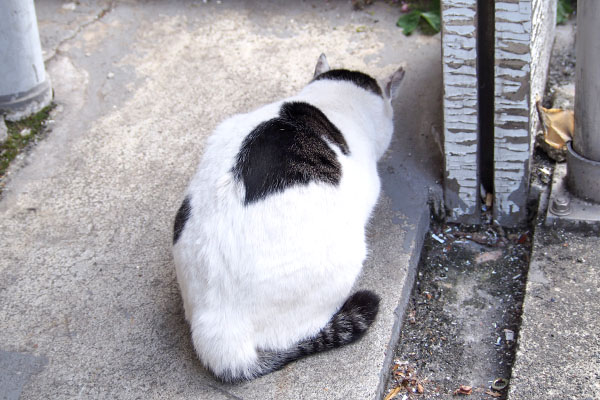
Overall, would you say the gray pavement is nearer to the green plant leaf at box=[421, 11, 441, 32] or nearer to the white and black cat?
the white and black cat

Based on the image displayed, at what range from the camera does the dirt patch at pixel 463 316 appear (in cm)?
302

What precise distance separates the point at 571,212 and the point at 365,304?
1.26m

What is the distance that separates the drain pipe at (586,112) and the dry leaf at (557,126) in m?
0.36

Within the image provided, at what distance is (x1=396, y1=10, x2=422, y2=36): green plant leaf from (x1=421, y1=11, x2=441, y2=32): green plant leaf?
0.19 feet

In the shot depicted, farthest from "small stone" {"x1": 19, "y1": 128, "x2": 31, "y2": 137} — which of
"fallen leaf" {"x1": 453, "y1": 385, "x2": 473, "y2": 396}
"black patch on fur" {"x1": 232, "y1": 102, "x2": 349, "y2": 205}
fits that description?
"fallen leaf" {"x1": 453, "y1": 385, "x2": 473, "y2": 396}

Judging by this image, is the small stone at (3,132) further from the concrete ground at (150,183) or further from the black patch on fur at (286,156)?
the black patch on fur at (286,156)

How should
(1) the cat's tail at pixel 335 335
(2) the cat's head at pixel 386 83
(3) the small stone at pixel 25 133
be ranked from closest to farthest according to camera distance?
(1) the cat's tail at pixel 335 335 → (2) the cat's head at pixel 386 83 → (3) the small stone at pixel 25 133

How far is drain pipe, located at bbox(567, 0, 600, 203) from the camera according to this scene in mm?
3133

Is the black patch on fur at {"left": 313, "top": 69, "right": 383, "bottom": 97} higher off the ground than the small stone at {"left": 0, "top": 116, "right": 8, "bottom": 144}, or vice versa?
the black patch on fur at {"left": 313, "top": 69, "right": 383, "bottom": 97}

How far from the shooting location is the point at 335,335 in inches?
115

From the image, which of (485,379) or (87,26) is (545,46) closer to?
(485,379)

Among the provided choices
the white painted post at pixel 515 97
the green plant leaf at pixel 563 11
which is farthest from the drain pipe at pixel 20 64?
the green plant leaf at pixel 563 11

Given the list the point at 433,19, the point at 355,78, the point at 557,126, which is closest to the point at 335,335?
the point at 355,78

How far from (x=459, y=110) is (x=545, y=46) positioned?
1175mm
